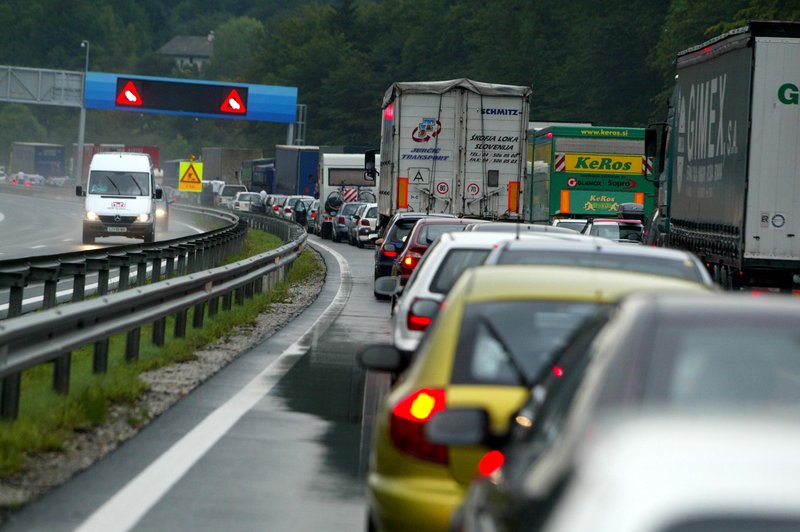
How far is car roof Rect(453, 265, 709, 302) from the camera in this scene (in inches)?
251

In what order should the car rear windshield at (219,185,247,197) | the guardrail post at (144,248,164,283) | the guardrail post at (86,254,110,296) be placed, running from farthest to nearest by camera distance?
the car rear windshield at (219,185,247,197)
the guardrail post at (144,248,164,283)
the guardrail post at (86,254,110,296)

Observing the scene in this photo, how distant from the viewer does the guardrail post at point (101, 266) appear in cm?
1830

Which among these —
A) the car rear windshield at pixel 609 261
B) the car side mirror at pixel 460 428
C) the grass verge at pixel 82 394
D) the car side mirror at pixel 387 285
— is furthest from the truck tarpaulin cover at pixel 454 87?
the car side mirror at pixel 460 428

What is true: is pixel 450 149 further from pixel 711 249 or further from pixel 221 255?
pixel 711 249

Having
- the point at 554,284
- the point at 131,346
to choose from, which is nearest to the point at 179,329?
the point at 131,346

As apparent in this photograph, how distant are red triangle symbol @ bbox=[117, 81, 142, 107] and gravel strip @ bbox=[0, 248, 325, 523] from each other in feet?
203

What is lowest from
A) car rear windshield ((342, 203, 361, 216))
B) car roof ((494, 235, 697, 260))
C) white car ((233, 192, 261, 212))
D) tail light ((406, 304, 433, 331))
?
tail light ((406, 304, 433, 331))

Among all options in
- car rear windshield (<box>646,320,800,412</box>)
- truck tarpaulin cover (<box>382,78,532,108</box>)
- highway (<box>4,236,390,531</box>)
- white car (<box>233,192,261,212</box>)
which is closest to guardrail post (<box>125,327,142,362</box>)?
highway (<box>4,236,390,531</box>)

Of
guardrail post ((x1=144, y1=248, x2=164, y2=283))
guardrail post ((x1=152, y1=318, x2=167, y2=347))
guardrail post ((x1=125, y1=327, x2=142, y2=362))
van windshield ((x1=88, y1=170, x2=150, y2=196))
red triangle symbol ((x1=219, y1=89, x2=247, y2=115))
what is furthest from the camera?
red triangle symbol ((x1=219, y1=89, x2=247, y2=115))

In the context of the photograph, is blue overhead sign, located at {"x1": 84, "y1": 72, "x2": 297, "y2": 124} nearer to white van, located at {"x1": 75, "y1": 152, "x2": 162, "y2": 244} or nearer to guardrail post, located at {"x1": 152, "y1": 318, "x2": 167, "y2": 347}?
white van, located at {"x1": 75, "y1": 152, "x2": 162, "y2": 244}

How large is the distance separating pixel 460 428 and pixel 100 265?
577 inches

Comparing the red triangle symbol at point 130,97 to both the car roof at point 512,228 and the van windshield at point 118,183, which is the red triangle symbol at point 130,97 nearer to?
the van windshield at point 118,183

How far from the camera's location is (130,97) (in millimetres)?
79688

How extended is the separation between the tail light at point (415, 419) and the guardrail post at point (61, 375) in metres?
5.45
